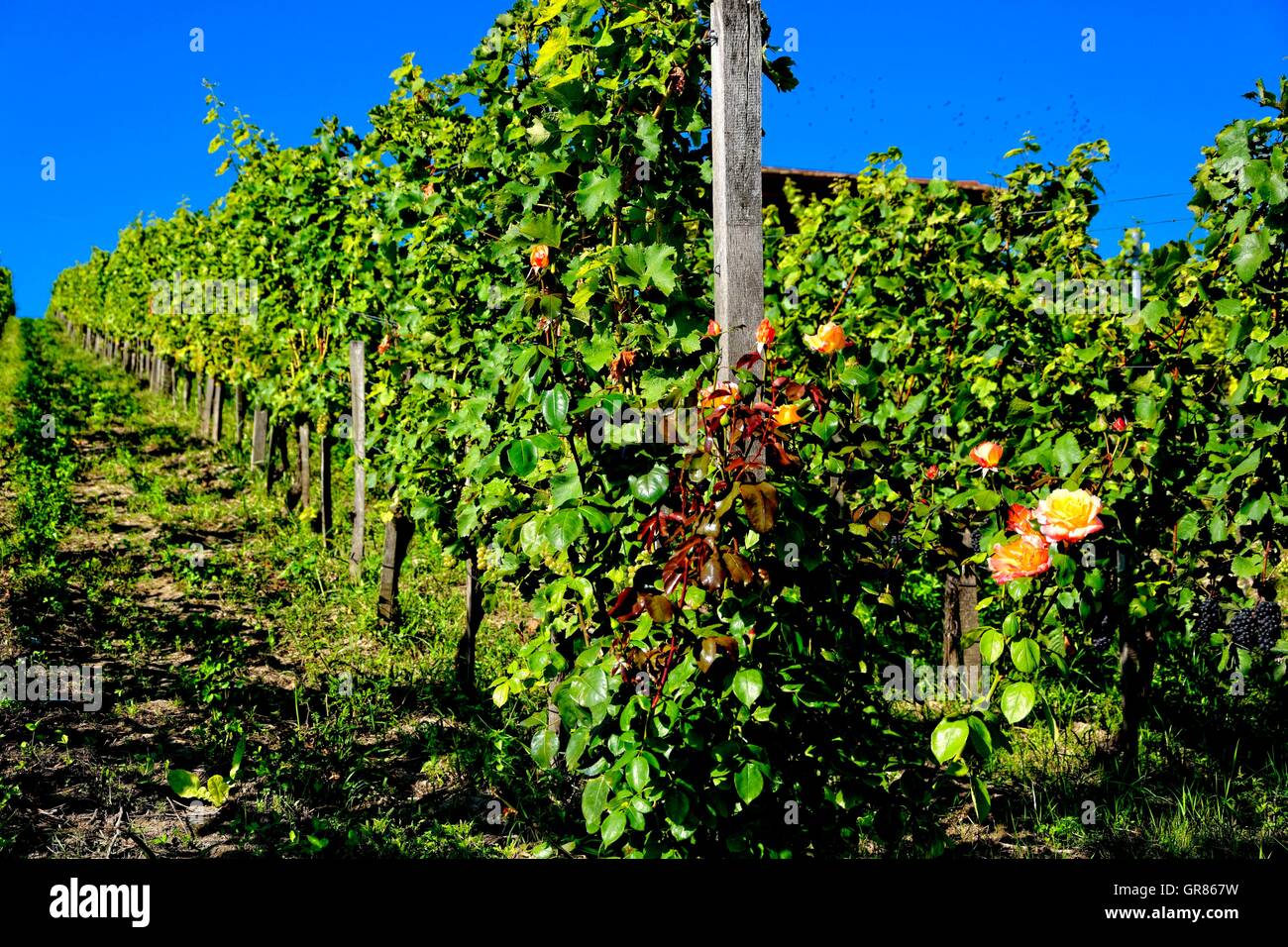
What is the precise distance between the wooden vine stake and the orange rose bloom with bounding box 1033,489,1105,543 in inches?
21.6

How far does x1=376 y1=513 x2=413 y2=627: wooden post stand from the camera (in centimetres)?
466

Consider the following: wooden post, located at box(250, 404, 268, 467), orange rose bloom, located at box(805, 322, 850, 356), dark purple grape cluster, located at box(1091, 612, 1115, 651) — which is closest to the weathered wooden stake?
wooden post, located at box(250, 404, 268, 467)

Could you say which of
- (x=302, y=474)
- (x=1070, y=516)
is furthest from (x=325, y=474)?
(x=1070, y=516)

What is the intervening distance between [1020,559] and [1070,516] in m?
0.13

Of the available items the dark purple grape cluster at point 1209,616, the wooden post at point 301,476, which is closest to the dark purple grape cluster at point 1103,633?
the dark purple grape cluster at point 1209,616

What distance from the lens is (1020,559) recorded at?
1725 millimetres

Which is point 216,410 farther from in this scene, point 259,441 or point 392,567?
point 392,567

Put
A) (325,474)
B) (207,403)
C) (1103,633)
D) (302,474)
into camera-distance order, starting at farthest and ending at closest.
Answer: (207,403) → (302,474) → (325,474) → (1103,633)

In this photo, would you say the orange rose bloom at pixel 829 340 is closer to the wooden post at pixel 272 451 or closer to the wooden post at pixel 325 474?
the wooden post at pixel 325 474

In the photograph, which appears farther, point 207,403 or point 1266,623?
point 207,403

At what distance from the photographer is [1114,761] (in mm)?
3348

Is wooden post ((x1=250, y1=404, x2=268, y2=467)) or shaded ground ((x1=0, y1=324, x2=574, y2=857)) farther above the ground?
wooden post ((x1=250, y1=404, x2=268, y2=467))

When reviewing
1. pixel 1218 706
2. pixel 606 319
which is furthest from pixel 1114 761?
pixel 606 319

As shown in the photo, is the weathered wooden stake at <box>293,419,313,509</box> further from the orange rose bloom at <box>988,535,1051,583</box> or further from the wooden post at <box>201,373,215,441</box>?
the orange rose bloom at <box>988,535,1051,583</box>
